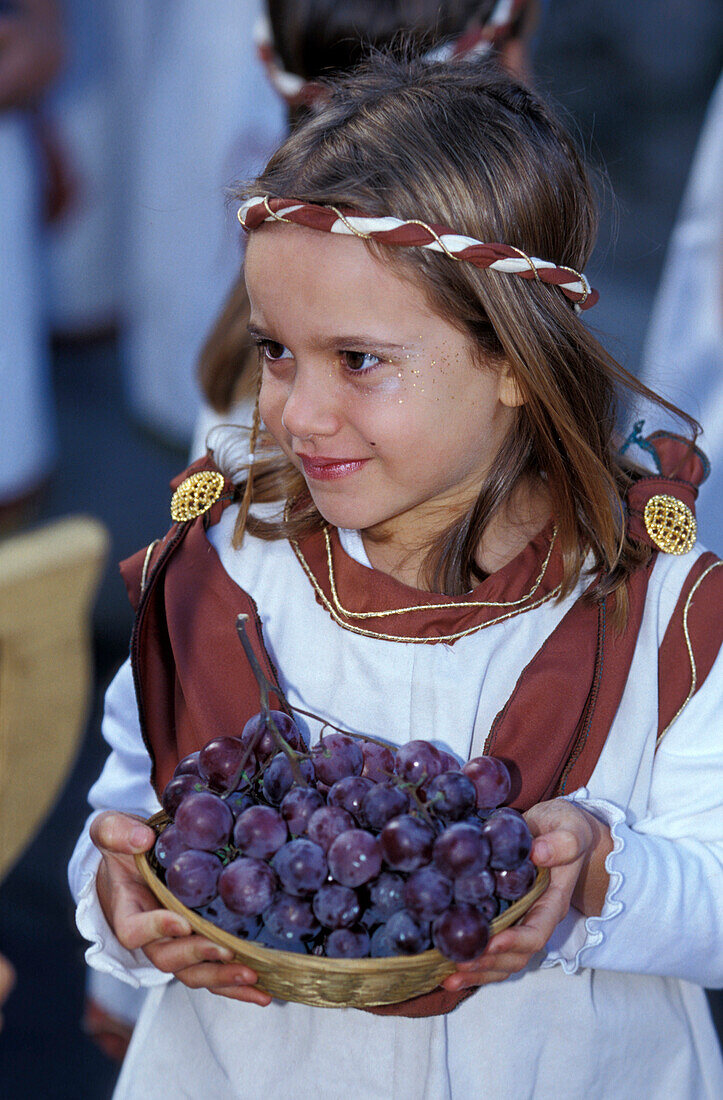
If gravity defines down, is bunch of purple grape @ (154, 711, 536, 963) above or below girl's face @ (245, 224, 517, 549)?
below

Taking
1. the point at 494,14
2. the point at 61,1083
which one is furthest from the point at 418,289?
the point at 61,1083

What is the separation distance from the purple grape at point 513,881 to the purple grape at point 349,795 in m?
0.12

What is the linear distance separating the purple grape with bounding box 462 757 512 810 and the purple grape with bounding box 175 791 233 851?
0.67 ft

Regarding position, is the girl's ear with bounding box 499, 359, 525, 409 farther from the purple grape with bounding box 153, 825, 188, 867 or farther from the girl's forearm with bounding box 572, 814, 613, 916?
the purple grape with bounding box 153, 825, 188, 867

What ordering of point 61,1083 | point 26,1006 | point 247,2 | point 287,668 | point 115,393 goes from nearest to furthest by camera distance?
1. point 287,668
2. point 61,1083
3. point 26,1006
4. point 247,2
5. point 115,393

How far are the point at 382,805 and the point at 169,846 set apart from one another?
0.58ft

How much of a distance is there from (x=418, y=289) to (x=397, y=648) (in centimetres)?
35

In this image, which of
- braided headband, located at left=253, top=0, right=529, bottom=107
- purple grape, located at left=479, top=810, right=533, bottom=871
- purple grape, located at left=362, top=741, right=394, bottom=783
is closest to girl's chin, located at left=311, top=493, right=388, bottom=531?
purple grape, located at left=362, top=741, right=394, bottom=783

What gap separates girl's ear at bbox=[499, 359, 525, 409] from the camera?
1049 mm

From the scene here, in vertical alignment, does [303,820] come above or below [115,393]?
above

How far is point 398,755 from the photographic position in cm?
92

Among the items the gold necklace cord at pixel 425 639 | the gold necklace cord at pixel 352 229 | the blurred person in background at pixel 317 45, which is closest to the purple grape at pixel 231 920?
the gold necklace cord at pixel 425 639

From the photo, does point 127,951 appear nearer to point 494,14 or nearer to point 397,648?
point 397,648

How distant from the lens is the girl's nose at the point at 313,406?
3.20ft
